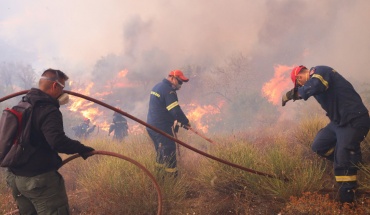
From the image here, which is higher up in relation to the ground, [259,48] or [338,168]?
[259,48]

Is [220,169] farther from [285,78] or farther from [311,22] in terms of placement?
[311,22]

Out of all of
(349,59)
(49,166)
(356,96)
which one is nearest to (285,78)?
(349,59)

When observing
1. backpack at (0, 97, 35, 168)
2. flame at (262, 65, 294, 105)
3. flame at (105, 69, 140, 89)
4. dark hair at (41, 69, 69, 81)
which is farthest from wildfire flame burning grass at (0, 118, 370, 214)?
flame at (105, 69, 140, 89)

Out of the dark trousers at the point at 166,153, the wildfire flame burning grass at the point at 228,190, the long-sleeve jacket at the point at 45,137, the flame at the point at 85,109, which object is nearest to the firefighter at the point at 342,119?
the wildfire flame burning grass at the point at 228,190

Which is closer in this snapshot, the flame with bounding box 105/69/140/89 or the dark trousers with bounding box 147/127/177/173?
the dark trousers with bounding box 147/127/177/173

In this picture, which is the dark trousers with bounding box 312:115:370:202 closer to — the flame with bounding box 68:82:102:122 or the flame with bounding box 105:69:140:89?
the flame with bounding box 68:82:102:122

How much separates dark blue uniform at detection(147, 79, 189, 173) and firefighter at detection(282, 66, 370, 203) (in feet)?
7.28

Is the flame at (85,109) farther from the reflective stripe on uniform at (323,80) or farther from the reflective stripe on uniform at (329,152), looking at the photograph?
the reflective stripe on uniform at (323,80)

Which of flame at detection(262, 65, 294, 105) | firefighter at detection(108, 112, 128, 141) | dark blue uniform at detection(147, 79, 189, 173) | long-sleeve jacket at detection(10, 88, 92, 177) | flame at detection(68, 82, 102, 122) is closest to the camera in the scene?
long-sleeve jacket at detection(10, 88, 92, 177)

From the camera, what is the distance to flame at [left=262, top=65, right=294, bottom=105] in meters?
18.1

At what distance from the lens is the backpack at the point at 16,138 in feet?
6.95

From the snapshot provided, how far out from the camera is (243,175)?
3.54m

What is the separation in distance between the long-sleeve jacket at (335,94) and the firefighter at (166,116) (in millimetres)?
2393

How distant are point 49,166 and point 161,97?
2.95 m
